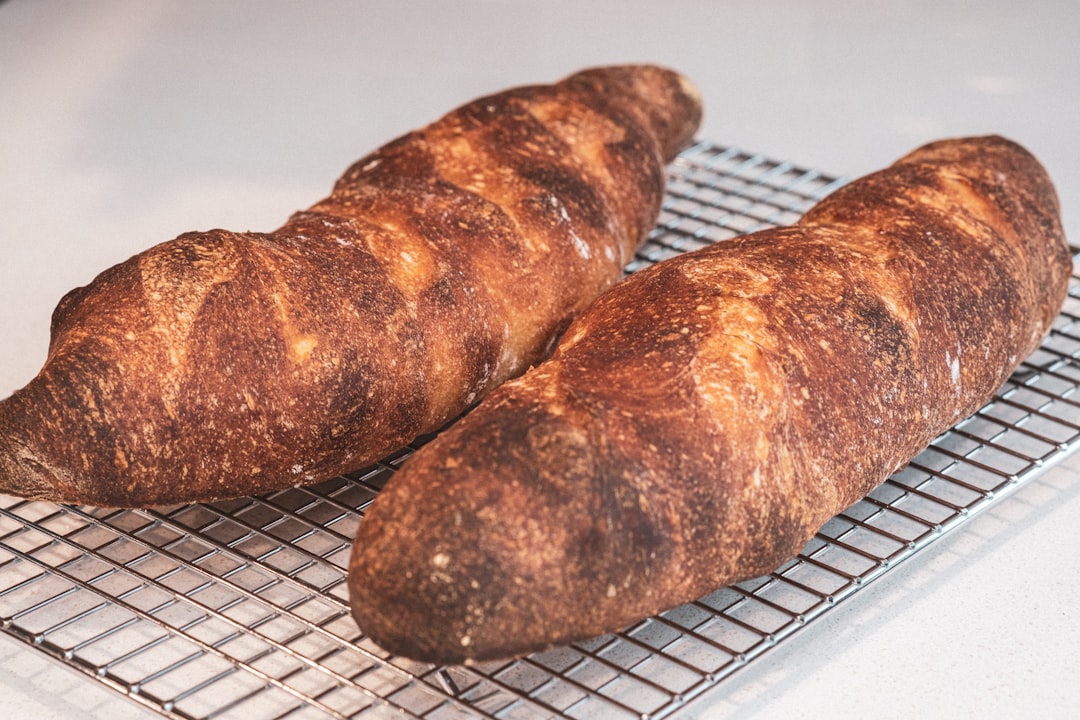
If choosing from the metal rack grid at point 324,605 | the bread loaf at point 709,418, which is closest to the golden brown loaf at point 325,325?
the metal rack grid at point 324,605

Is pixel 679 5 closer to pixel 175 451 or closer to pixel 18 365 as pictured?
pixel 18 365

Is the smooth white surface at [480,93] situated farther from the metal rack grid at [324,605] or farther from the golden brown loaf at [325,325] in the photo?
the golden brown loaf at [325,325]

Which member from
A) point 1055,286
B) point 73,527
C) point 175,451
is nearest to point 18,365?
point 73,527

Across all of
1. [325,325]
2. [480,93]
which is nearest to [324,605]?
[325,325]

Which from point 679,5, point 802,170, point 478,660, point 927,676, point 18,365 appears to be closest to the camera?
point 478,660

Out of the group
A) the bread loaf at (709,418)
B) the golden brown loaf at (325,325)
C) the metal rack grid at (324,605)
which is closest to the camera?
the bread loaf at (709,418)
